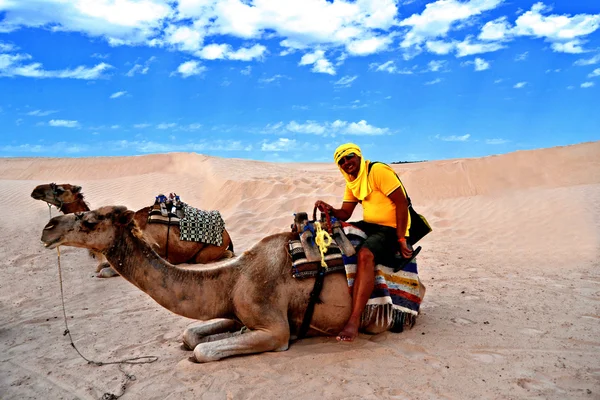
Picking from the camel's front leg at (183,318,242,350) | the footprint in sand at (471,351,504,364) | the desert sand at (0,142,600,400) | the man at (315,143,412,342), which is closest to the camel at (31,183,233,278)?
the desert sand at (0,142,600,400)

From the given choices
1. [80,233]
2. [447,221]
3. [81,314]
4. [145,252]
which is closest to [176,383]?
[145,252]

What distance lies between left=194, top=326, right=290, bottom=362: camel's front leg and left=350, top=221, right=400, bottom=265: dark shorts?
4.05 ft

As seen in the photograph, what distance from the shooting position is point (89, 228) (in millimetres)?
4512

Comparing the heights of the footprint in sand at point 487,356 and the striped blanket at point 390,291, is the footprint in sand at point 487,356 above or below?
below

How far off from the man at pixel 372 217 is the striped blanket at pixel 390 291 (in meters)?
0.12

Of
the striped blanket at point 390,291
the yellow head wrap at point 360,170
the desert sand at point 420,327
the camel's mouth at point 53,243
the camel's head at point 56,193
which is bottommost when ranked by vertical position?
the desert sand at point 420,327

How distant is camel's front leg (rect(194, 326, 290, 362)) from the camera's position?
464 cm

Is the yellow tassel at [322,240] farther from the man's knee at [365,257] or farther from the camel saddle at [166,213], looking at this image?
the camel saddle at [166,213]

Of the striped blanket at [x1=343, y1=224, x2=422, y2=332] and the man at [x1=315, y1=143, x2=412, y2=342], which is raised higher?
the man at [x1=315, y1=143, x2=412, y2=342]

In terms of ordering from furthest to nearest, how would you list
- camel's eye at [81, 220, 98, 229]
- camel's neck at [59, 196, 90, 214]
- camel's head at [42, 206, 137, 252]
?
camel's neck at [59, 196, 90, 214], camel's eye at [81, 220, 98, 229], camel's head at [42, 206, 137, 252]

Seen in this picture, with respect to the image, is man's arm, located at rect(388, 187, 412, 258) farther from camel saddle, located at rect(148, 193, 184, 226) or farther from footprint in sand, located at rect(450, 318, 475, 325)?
camel saddle, located at rect(148, 193, 184, 226)

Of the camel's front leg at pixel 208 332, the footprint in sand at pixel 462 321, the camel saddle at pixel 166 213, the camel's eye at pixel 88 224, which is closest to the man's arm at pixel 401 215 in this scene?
the footprint in sand at pixel 462 321

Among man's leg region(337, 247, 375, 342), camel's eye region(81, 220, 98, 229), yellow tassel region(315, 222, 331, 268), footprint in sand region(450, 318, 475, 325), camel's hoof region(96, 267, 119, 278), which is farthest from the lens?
camel's hoof region(96, 267, 119, 278)

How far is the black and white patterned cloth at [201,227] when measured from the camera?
8492 millimetres
